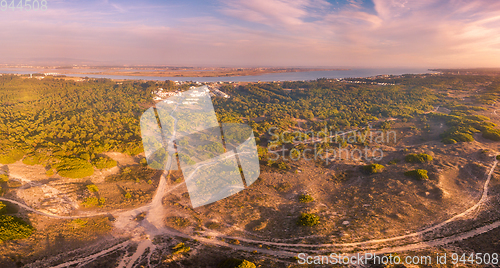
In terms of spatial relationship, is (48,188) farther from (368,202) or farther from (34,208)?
(368,202)

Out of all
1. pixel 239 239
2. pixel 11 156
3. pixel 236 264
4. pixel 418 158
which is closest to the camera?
pixel 236 264

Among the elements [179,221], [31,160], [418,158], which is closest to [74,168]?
[31,160]

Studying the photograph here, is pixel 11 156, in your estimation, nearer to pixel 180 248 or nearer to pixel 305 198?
pixel 180 248

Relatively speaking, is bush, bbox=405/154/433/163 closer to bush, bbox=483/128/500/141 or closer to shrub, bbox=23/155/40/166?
bush, bbox=483/128/500/141

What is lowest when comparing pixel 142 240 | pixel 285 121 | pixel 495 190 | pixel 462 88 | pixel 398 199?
pixel 142 240

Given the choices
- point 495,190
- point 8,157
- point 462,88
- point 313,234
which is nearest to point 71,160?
point 8,157

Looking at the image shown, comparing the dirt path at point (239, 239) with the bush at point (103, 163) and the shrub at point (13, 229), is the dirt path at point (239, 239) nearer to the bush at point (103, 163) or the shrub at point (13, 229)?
the shrub at point (13, 229)

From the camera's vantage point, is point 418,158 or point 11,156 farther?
point 418,158
